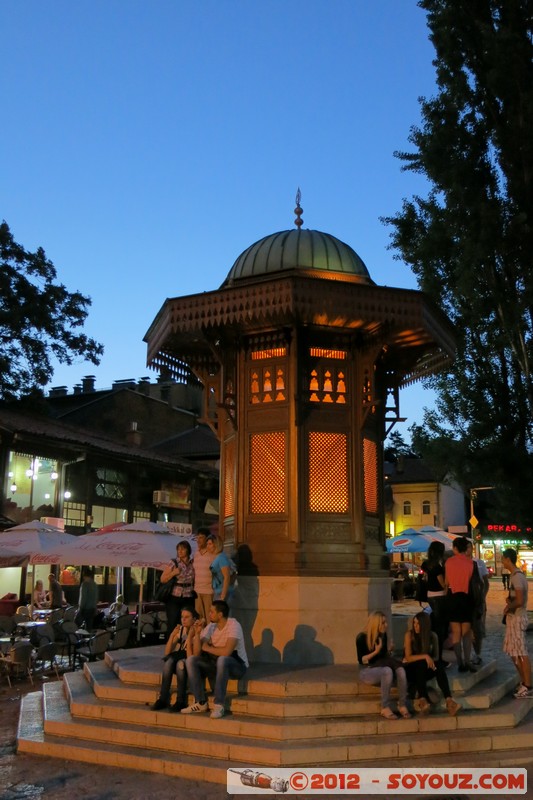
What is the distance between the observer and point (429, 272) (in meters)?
20.8

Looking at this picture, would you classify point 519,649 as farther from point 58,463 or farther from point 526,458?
point 58,463

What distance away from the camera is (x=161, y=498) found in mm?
32750

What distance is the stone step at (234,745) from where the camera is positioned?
668 cm

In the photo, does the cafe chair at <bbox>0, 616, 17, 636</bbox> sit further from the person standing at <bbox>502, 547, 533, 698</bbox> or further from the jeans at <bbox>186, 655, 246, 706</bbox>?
the person standing at <bbox>502, 547, 533, 698</bbox>

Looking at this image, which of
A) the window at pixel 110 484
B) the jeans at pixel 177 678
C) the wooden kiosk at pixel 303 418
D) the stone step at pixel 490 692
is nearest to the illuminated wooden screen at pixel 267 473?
the wooden kiosk at pixel 303 418

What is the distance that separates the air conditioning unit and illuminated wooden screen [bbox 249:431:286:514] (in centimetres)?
2257

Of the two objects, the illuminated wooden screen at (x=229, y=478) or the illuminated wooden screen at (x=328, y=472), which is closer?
the illuminated wooden screen at (x=328, y=472)

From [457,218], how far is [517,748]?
15.0 m

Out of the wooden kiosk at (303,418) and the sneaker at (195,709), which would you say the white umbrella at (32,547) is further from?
the sneaker at (195,709)

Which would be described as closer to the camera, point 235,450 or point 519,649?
point 519,649

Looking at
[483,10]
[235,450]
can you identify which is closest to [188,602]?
[235,450]

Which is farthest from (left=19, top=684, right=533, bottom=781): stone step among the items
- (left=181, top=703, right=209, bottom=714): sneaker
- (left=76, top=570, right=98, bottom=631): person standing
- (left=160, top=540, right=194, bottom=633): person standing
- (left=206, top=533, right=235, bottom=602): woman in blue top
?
(left=76, top=570, right=98, bottom=631): person standing

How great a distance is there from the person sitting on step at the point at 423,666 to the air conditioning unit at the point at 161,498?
25632 millimetres

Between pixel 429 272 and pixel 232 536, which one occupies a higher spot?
pixel 429 272
